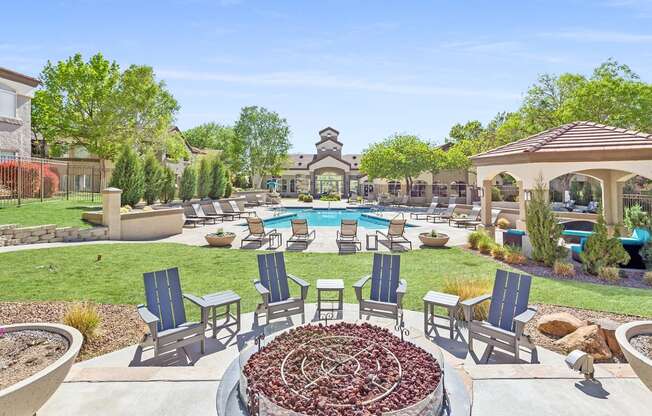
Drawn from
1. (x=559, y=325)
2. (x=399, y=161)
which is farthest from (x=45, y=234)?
(x=399, y=161)

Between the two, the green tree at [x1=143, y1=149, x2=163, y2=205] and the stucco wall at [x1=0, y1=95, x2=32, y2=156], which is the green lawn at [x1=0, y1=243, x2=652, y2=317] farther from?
the stucco wall at [x1=0, y1=95, x2=32, y2=156]

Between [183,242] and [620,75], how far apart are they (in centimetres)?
3488

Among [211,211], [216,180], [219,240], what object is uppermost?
[216,180]

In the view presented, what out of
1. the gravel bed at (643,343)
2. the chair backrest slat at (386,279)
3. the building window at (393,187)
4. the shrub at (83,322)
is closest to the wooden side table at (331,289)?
the chair backrest slat at (386,279)

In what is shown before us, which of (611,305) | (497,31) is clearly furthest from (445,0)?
(611,305)

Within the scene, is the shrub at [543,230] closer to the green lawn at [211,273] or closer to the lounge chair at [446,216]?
the green lawn at [211,273]

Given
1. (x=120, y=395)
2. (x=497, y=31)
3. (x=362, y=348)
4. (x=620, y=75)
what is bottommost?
(x=120, y=395)

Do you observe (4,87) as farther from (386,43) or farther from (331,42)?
(386,43)

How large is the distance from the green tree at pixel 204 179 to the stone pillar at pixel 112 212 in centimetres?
1215

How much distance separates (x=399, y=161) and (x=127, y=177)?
2412cm

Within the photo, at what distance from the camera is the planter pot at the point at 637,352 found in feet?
9.20

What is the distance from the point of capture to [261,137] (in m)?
43.2

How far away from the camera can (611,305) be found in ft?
21.1

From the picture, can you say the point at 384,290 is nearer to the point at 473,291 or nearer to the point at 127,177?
the point at 473,291
